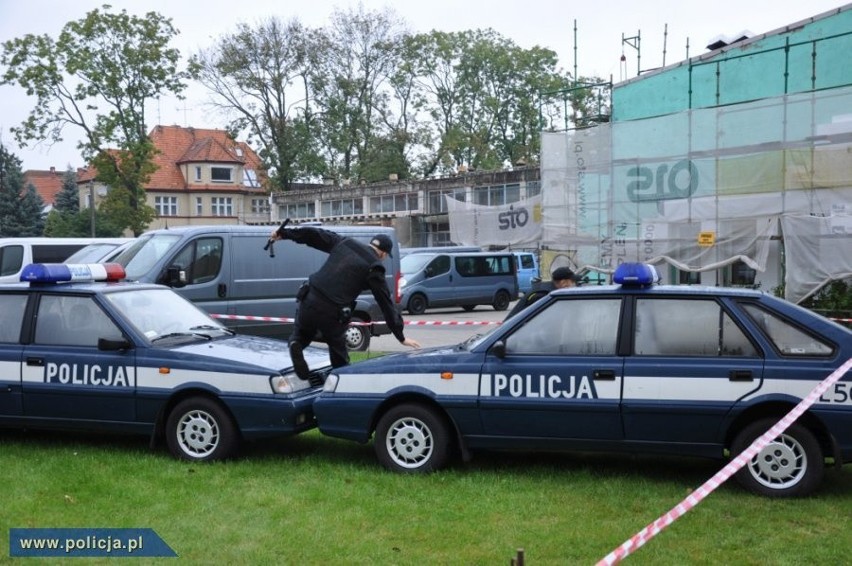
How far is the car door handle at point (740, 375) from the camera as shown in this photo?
6.04m

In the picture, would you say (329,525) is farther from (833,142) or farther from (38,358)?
(833,142)

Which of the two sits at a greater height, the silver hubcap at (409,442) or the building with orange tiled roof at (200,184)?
the building with orange tiled roof at (200,184)

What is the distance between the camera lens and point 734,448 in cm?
603

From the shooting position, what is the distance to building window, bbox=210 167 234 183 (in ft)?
242

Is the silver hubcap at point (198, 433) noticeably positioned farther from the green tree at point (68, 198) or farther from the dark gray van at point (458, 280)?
the green tree at point (68, 198)

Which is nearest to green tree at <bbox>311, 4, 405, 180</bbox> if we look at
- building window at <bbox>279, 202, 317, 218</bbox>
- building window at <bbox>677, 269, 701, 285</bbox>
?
building window at <bbox>279, 202, 317, 218</bbox>

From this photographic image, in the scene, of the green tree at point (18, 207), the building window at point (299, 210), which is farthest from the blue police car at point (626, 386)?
the green tree at point (18, 207)

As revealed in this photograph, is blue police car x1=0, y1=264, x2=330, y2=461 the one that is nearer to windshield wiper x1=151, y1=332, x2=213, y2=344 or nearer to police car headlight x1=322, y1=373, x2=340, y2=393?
windshield wiper x1=151, y1=332, x2=213, y2=344

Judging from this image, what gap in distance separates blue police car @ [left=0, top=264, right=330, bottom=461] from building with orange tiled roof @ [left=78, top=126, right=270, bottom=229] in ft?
212

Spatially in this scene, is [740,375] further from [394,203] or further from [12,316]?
[394,203]

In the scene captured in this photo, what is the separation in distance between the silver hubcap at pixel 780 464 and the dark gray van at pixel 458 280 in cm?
1989

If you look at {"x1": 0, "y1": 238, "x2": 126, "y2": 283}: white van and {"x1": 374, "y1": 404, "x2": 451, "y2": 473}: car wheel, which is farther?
{"x1": 0, "y1": 238, "x2": 126, "y2": 283}: white van

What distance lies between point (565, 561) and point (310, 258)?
9652 millimetres

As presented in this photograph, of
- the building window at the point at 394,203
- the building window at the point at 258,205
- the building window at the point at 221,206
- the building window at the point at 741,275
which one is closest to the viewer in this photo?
the building window at the point at 741,275
